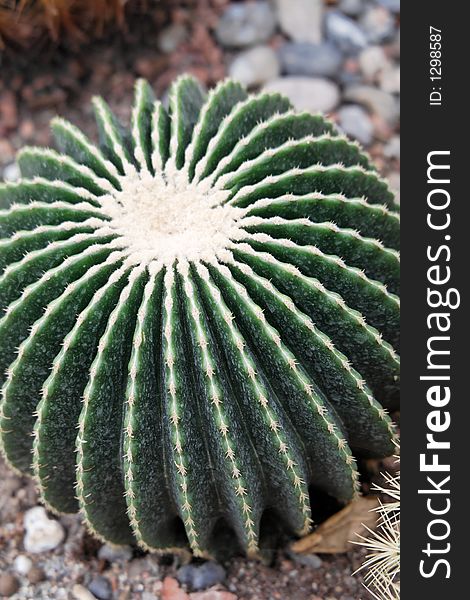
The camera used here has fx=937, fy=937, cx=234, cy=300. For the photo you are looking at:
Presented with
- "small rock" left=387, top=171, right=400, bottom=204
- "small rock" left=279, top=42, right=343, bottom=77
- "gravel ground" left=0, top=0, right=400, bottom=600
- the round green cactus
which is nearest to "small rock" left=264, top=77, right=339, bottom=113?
"gravel ground" left=0, top=0, right=400, bottom=600

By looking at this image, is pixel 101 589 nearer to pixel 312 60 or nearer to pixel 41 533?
pixel 41 533

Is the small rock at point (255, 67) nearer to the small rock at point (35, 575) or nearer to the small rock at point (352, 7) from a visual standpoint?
the small rock at point (352, 7)

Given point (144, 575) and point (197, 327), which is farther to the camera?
point (144, 575)

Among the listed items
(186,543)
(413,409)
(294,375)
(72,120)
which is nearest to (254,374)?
(294,375)

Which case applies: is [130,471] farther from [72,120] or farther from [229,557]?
[72,120]

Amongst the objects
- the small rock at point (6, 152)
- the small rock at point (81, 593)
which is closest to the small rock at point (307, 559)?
the small rock at point (81, 593)

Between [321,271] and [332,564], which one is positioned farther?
[332,564]

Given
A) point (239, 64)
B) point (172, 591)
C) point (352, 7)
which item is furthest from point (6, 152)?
point (172, 591)
